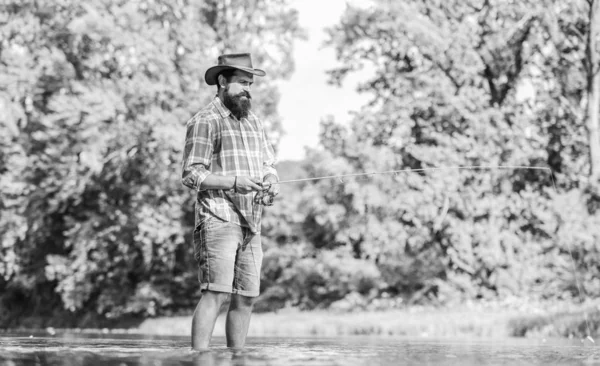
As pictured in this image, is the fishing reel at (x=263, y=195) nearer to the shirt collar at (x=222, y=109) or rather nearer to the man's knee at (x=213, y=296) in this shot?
the shirt collar at (x=222, y=109)

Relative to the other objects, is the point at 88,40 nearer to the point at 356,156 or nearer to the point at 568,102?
the point at 356,156

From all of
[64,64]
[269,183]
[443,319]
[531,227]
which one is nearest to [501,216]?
[531,227]

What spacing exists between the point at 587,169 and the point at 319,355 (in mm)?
16720

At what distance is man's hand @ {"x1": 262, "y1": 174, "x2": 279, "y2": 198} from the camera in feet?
20.9

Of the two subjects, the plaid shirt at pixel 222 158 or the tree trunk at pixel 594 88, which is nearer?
the plaid shirt at pixel 222 158

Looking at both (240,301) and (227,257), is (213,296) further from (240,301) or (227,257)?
(240,301)

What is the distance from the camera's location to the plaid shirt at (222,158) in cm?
625

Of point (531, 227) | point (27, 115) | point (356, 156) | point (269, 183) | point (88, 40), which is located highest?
point (88, 40)

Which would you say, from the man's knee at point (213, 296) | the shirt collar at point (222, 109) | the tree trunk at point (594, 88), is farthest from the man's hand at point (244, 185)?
the tree trunk at point (594, 88)

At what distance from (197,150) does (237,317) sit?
3.70ft

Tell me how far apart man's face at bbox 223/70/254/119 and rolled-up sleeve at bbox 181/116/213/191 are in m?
0.24

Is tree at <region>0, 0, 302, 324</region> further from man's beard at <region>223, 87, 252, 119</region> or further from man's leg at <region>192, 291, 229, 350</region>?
man's leg at <region>192, 291, 229, 350</region>

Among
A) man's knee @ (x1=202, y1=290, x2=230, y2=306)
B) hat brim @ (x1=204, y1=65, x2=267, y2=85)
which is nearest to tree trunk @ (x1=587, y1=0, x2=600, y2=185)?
hat brim @ (x1=204, y1=65, x2=267, y2=85)

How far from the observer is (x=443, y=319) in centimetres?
1698
